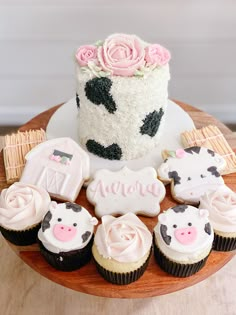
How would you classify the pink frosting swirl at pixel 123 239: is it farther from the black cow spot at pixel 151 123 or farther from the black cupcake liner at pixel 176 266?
the black cow spot at pixel 151 123

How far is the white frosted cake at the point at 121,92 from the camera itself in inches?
52.9

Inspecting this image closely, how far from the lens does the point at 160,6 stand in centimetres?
196

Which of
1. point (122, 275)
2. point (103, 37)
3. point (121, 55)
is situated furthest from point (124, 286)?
point (103, 37)

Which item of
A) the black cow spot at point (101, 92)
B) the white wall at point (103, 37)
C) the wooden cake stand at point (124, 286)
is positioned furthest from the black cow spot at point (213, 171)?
the white wall at point (103, 37)

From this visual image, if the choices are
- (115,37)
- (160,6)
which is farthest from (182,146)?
(160,6)

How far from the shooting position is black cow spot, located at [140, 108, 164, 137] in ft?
4.64

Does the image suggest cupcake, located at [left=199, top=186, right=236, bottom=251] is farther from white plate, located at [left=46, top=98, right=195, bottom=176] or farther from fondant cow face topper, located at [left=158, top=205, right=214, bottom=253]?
white plate, located at [left=46, top=98, right=195, bottom=176]

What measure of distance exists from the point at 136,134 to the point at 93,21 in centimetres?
75

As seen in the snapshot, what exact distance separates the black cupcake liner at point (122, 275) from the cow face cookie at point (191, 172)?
0.77ft

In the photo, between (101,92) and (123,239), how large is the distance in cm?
39

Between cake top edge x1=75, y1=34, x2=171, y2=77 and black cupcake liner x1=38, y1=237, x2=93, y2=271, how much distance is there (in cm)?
44

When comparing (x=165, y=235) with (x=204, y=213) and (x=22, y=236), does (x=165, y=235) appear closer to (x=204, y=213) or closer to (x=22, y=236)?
(x=204, y=213)

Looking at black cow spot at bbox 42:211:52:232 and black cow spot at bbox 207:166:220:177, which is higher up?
black cow spot at bbox 207:166:220:177

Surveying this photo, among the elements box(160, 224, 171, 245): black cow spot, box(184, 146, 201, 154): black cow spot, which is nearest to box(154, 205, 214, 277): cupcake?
box(160, 224, 171, 245): black cow spot
